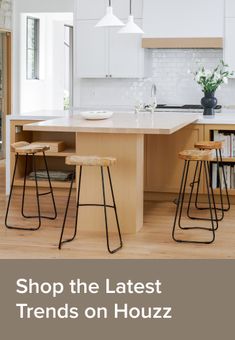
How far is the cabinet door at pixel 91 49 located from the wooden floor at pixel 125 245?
315cm

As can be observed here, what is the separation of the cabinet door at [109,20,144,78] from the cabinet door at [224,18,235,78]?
108 cm

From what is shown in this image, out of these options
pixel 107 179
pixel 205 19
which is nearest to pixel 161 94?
pixel 205 19

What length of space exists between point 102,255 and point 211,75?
10.3 ft

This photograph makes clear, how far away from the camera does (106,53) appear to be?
9141 mm

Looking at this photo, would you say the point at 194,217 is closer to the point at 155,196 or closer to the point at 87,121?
the point at 155,196

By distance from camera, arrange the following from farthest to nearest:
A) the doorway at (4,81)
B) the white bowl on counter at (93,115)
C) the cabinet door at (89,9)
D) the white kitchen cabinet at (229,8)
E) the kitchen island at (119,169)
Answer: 1. the doorway at (4,81)
2. the cabinet door at (89,9)
3. the white kitchen cabinet at (229,8)
4. the white bowl on counter at (93,115)
5. the kitchen island at (119,169)

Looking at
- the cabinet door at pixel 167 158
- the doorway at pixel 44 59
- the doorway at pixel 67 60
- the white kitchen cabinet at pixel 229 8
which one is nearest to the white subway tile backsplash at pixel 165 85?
the white kitchen cabinet at pixel 229 8

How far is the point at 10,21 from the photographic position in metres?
11.5

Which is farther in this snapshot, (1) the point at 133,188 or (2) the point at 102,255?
(1) the point at 133,188

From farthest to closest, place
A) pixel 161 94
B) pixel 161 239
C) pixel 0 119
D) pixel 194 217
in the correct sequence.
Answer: pixel 0 119 → pixel 161 94 → pixel 194 217 → pixel 161 239

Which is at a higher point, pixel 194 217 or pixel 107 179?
pixel 107 179

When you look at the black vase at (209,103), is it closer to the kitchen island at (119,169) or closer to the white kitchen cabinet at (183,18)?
the white kitchen cabinet at (183,18)

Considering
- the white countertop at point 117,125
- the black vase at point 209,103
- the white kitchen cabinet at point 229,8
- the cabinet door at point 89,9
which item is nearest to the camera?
the white countertop at point 117,125

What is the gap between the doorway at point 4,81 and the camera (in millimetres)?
11305
